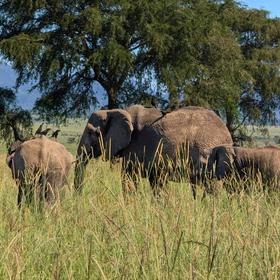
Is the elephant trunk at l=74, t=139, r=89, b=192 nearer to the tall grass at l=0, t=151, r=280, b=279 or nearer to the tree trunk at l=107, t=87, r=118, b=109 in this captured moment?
the tall grass at l=0, t=151, r=280, b=279

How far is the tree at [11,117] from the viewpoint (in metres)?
26.6

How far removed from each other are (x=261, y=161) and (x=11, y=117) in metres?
19.7

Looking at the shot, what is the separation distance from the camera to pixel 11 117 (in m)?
27.1

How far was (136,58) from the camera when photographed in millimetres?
25922

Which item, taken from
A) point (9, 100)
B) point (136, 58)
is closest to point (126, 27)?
point (136, 58)

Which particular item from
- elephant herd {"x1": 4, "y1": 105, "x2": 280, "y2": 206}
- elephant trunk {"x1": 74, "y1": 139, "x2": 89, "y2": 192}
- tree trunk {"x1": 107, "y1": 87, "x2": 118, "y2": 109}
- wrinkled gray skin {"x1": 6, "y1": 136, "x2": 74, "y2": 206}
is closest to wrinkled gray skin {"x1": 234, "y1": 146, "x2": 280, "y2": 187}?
elephant herd {"x1": 4, "y1": 105, "x2": 280, "y2": 206}

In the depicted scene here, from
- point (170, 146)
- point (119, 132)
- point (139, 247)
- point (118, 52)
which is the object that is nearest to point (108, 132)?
point (119, 132)

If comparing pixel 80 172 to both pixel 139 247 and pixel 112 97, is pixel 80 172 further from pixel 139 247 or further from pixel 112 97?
pixel 112 97

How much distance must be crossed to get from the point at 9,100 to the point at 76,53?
4.73m

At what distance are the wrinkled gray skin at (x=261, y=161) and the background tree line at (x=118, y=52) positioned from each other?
1494 cm

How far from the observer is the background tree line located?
78.7ft

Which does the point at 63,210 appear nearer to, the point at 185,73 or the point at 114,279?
the point at 114,279

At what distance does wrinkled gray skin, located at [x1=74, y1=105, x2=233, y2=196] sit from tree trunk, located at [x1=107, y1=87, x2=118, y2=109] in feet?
50.5

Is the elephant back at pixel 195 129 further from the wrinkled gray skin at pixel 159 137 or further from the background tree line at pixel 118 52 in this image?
the background tree line at pixel 118 52
